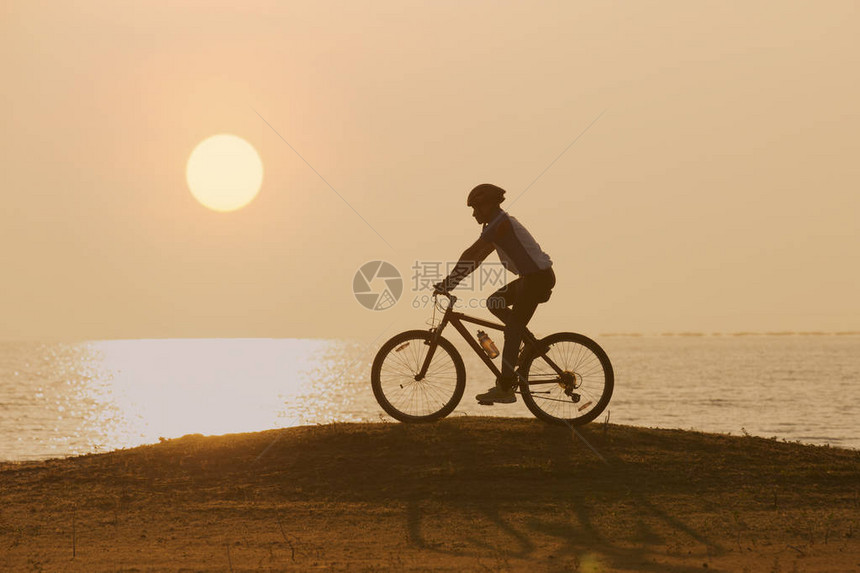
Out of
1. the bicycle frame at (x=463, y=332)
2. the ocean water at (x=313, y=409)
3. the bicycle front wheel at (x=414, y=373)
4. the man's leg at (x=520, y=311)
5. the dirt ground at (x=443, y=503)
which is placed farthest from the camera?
the ocean water at (x=313, y=409)

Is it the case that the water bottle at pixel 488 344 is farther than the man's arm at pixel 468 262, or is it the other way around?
the water bottle at pixel 488 344

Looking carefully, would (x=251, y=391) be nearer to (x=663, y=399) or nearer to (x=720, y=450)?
(x=663, y=399)

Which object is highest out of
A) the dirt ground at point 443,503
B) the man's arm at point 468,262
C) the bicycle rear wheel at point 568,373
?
the man's arm at point 468,262

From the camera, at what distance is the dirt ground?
8.30m

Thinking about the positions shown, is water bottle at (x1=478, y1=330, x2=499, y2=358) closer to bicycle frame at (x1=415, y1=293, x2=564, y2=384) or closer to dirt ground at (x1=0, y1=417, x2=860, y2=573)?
bicycle frame at (x1=415, y1=293, x2=564, y2=384)

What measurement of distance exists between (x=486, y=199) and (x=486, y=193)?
0.08m

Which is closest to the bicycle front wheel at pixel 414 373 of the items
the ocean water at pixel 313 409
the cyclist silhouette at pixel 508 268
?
the cyclist silhouette at pixel 508 268

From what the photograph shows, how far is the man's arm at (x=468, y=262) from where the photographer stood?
36.6 feet

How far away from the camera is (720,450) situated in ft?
39.8

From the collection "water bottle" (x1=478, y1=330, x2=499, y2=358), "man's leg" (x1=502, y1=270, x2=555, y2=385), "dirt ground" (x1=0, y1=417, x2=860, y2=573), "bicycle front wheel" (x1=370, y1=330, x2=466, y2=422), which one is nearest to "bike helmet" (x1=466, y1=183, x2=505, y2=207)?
"man's leg" (x1=502, y1=270, x2=555, y2=385)

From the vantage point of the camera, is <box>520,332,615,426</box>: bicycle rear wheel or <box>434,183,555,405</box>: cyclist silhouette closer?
<box>434,183,555,405</box>: cyclist silhouette

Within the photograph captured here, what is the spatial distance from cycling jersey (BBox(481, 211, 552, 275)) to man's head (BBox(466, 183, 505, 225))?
0.15 meters

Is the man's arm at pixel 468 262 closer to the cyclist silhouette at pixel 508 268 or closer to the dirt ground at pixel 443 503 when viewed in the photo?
the cyclist silhouette at pixel 508 268

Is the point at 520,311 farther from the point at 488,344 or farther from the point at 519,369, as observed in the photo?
the point at 519,369
